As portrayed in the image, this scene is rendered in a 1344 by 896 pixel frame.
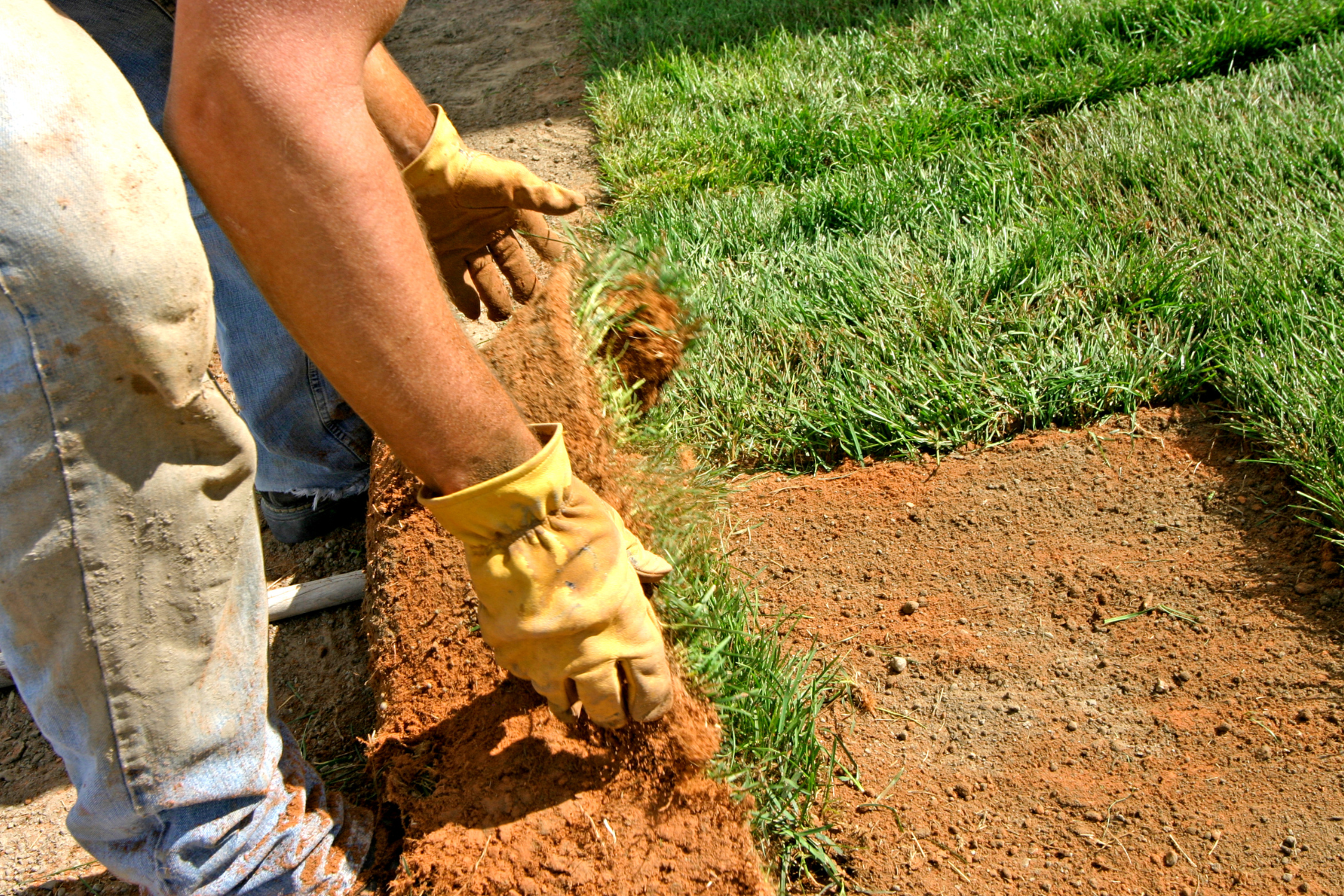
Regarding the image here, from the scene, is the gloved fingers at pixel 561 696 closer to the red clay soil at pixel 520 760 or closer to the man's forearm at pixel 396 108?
the red clay soil at pixel 520 760

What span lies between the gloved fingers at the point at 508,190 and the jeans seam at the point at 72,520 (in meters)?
1.17

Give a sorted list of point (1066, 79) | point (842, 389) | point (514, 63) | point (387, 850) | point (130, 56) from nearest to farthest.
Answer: point (387, 850) < point (130, 56) < point (842, 389) < point (1066, 79) < point (514, 63)

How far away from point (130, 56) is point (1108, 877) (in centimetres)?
254

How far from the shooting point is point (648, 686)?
1.66 metres

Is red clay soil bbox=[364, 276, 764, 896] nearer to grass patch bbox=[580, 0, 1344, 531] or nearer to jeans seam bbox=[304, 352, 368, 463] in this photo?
jeans seam bbox=[304, 352, 368, 463]

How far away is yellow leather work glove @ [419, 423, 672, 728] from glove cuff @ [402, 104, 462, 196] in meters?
0.90

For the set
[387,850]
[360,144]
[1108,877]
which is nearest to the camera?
[360,144]

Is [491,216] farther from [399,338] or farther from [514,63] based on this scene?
[514,63]

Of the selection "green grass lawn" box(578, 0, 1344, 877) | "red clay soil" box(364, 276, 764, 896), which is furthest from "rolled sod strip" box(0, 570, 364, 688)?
"green grass lawn" box(578, 0, 1344, 877)

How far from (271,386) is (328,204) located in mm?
1424

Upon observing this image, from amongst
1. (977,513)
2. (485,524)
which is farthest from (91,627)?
(977,513)

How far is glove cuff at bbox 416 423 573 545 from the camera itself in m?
1.45

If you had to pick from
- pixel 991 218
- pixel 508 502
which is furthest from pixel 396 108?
pixel 991 218

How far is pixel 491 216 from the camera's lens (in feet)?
7.98
